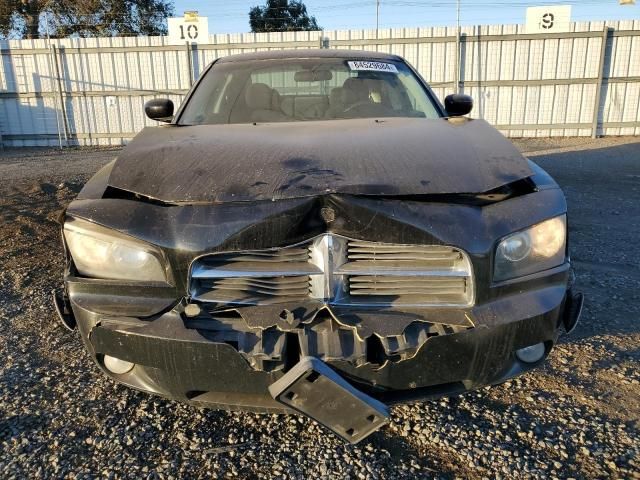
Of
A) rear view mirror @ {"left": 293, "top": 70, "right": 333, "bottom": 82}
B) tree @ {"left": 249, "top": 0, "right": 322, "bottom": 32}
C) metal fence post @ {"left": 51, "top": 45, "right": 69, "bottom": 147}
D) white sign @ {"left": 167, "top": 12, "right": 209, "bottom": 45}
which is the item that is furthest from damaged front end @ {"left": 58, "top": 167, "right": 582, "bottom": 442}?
tree @ {"left": 249, "top": 0, "right": 322, "bottom": 32}

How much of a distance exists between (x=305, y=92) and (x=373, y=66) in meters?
0.58

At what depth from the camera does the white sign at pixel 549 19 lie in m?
12.9

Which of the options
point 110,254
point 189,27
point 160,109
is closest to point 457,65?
point 189,27

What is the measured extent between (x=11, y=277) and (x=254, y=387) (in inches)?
121

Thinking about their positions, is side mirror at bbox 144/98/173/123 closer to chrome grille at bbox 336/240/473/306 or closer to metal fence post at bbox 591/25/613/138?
chrome grille at bbox 336/240/473/306

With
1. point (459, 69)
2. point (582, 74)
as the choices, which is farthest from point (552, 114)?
point (459, 69)

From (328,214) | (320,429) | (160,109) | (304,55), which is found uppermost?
(304,55)

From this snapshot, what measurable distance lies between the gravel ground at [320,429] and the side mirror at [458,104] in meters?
1.54

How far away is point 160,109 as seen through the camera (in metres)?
3.53

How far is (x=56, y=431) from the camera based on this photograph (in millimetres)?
2174

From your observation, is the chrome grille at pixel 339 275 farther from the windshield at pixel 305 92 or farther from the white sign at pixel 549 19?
the white sign at pixel 549 19

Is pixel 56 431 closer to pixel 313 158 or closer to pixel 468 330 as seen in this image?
pixel 313 158

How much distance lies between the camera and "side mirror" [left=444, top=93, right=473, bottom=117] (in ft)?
11.4

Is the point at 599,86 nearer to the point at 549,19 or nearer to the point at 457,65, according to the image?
the point at 549,19
